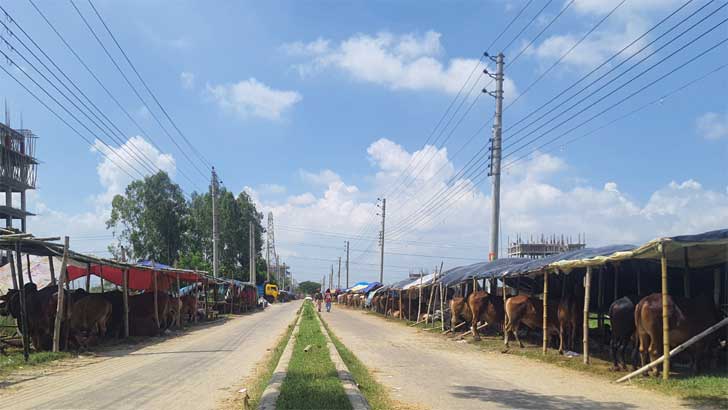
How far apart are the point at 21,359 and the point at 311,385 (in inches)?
326

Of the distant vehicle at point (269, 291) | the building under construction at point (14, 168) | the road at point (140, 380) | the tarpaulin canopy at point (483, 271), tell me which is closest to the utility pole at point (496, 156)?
the tarpaulin canopy at point (483, 271)

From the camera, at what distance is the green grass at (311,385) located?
801cm

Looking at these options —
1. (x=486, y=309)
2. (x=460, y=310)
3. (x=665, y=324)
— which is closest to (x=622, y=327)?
(x=665, y=324)

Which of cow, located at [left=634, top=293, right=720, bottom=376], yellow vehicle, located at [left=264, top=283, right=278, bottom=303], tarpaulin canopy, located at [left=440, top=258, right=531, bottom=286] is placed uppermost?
tarpaulin canopy, located at [left=440, top=258, right=531, bottom=286]

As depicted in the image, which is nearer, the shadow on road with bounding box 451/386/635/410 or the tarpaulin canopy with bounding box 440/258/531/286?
the shadow on road with bounding box 451/386/635/410

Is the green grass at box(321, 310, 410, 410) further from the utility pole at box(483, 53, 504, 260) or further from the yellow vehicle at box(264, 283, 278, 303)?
the yellow vehicle at box(264, 283, 278, 303)

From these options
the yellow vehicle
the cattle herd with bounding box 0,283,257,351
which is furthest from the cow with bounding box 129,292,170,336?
the yellow vehicle

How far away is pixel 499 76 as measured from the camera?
27.6 meters

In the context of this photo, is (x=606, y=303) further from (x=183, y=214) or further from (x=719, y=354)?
(x=183, y=214)

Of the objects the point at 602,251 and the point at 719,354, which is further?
the point at 602,251

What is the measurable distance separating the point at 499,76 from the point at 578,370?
1777cm

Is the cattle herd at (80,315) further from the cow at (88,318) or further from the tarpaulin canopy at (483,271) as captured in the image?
the tarpaulin canopy at (483,271)

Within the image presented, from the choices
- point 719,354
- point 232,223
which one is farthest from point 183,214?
point 719,354

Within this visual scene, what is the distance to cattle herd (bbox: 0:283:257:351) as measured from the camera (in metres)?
15.7
